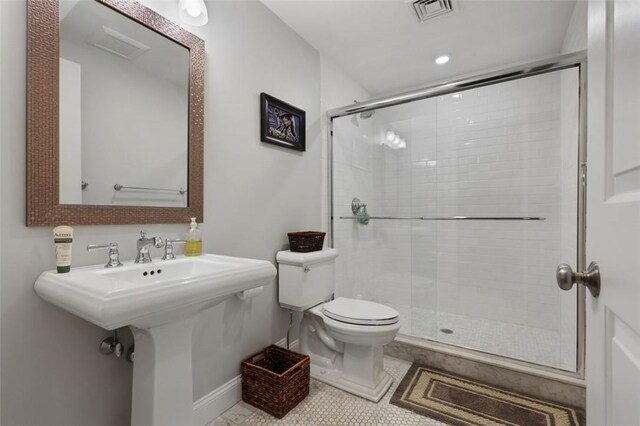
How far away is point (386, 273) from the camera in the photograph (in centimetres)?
292

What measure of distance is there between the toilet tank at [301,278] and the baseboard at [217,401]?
1.67 ft

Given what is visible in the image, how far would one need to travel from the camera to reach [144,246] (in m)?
1.23

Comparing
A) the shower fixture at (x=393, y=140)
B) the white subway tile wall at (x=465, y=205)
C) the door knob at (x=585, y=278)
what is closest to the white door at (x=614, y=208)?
the door knob at (x=585, y=278)

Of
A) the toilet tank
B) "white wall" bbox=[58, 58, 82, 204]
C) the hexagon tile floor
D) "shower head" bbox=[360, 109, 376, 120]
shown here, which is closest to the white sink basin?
"white wall" bbox=[58, 58, 82, 204]

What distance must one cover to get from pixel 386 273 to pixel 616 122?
99.0 inches

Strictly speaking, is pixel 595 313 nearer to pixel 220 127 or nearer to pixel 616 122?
pixel 616 122

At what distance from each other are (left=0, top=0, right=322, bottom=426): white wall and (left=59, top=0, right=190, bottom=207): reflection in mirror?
4.6 inches

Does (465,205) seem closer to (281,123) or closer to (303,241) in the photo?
(303,241)

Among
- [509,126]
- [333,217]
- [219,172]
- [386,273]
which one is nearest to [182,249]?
[219,172]

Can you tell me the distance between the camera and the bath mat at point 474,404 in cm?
150

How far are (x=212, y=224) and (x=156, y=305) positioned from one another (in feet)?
2.54

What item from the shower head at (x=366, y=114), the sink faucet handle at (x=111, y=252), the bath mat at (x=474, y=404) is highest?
the shower head at (x=366, y=114)

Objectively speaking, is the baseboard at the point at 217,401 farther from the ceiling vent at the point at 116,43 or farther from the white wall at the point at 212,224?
the ceiling vent at the point at 116,43

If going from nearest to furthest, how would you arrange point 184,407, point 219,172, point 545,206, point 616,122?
1. point 616,122
2. point 184,407
3. point 219,172
4. point 545,206
